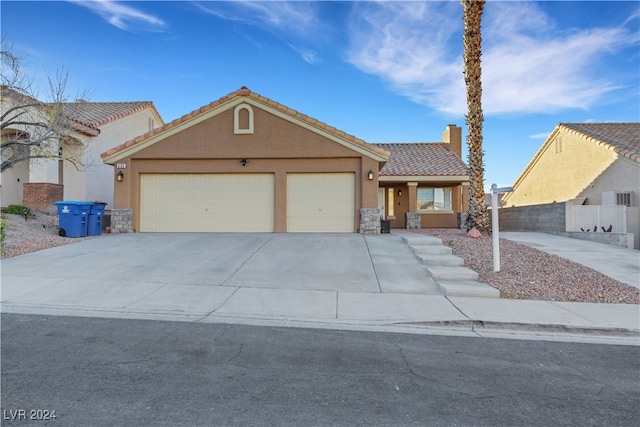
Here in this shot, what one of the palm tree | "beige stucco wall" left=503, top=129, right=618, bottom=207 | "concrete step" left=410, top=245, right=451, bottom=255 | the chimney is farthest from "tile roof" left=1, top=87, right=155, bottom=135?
"beige stucco wall" left=503, top=129, right=618, bottom=207

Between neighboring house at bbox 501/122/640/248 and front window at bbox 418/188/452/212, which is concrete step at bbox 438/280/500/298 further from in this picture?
front window at bbox 418/188/452/212

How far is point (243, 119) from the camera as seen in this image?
1405 cm

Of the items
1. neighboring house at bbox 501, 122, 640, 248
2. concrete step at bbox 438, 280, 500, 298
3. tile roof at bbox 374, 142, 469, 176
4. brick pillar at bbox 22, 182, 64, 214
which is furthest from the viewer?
tile roof at bbox 374, 142, 469, 176

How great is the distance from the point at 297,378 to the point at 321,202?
1064 centimetres

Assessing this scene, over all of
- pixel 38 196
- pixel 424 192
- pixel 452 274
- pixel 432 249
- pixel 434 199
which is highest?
pixel 424 192

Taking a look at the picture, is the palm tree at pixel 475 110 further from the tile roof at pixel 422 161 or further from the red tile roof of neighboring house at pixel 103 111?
the red tile roof of neighboring house at pixel 103 111

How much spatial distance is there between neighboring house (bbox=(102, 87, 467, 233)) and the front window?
7079mm

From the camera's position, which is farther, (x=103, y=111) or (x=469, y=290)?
(x=103, y=111)

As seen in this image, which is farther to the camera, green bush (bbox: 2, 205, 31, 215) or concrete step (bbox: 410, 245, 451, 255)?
green bush (bbox: 2, 205, 31, 215)

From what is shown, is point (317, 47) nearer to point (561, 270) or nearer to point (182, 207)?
point (182, 207)

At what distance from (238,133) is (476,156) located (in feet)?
29.6

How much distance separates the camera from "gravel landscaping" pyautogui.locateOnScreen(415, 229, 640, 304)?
708 centimetres

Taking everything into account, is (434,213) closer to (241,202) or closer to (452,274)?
(241,202)

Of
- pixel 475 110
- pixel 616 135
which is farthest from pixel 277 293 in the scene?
pixel 616 135
